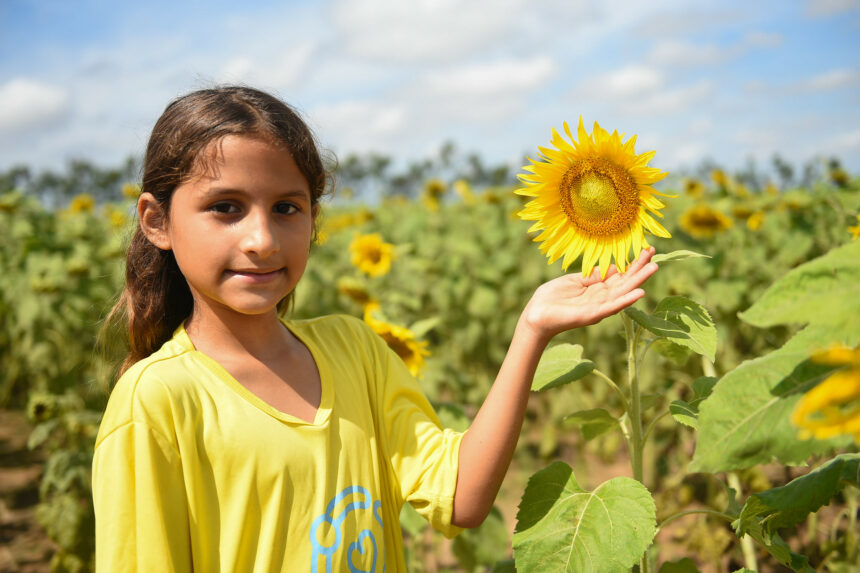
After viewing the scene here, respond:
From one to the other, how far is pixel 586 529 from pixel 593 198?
531 millimetres

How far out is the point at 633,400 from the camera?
1267mm

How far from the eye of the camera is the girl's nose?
118cm

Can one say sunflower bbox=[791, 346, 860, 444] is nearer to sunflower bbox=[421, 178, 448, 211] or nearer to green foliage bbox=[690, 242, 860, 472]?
green foliage bbox=[690, 242, 860, 472]

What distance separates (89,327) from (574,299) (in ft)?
12.6

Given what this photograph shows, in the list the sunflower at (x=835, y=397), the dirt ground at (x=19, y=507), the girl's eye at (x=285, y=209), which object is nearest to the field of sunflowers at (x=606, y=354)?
the sunflower at (x=835, y=397)

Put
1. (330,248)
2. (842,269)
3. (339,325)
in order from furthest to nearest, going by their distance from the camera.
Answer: (330,248), (339,325), (842,269)

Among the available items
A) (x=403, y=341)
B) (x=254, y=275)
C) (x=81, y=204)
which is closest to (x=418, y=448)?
(x=254, y=275)

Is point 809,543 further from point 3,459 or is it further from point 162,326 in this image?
point 3,459

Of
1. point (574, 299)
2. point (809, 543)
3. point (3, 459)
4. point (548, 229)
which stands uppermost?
point (548, 229)

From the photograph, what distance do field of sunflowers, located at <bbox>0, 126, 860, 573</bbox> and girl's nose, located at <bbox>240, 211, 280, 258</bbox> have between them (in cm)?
42

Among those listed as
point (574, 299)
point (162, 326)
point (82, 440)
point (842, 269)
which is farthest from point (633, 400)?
point (82, 440)

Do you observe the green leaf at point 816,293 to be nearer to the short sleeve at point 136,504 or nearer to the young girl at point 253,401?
the young girl at point 253,401

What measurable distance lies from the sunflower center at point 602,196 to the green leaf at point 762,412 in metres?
0.42

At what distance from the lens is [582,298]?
1.14 meters
